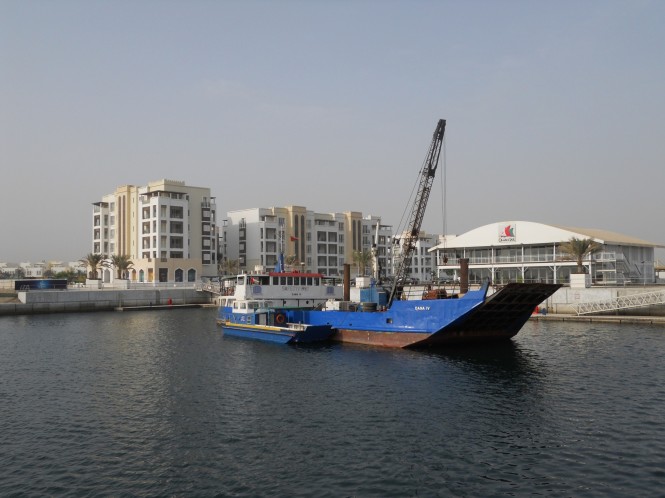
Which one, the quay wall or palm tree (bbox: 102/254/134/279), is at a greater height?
palm tree (bbox: 102/254/134/279)

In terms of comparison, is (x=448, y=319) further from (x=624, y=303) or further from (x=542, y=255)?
(x=542, y=255)

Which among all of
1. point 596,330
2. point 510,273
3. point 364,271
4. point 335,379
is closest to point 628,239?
point 510,273

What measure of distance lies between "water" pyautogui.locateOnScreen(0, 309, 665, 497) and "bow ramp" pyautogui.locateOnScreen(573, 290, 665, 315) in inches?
803

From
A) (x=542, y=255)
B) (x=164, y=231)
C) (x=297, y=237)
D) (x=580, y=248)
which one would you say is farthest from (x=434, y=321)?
(x=297, y=237)

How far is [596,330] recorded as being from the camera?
53.8m

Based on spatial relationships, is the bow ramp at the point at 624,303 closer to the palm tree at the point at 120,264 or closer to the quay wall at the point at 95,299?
the quay wall at the point at 95,299

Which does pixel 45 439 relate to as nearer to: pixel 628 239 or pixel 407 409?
pixel 407 409

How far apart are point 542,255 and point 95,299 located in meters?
77.5

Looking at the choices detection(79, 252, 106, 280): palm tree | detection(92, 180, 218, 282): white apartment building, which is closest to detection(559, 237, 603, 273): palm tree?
detection(92, 180, 218, 282): white apartment building

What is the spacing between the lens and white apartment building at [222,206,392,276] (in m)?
136

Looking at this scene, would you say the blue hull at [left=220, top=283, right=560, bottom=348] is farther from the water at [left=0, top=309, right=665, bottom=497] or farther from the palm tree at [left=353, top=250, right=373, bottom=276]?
the palm tree at [left=353, top=250, right=373, bottom=276]

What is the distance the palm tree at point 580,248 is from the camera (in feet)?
255

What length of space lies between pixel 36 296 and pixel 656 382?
9020 centimetres

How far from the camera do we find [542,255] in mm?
90750
